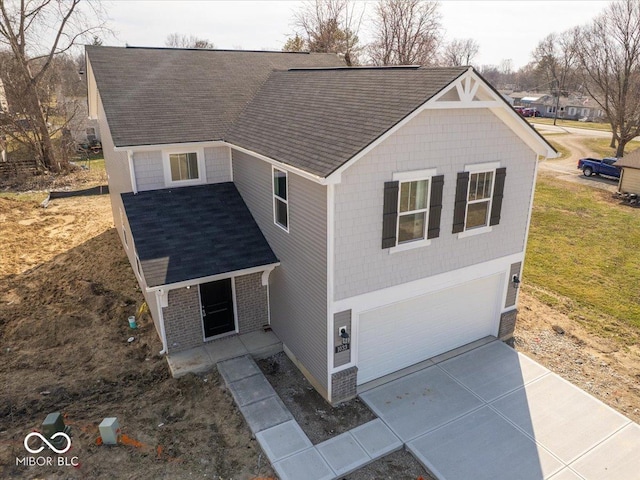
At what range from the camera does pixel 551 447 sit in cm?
884

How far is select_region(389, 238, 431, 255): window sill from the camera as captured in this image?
9656 mm

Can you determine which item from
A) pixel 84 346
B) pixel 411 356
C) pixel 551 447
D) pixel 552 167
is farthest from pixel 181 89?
pixel 552 167

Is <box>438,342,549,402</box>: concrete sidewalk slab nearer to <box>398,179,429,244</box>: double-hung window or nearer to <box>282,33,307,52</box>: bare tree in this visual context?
<box>398,179,429,244</box>: double-hung window

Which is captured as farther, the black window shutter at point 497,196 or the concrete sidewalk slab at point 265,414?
the black window shutter at point 497,196

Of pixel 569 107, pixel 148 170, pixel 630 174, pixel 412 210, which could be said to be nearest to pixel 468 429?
pixel 412 210

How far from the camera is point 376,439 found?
898 centimetres

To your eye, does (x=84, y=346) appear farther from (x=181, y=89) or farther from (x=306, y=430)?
(x=181, y=89)

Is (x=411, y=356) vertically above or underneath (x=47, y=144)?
underneath

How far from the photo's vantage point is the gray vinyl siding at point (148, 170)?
12.5 m

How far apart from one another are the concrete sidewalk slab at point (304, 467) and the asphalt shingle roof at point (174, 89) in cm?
896

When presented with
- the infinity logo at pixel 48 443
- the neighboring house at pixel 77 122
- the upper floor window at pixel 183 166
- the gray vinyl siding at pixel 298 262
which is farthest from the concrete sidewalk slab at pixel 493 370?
the neighboring house at pixel 77 122

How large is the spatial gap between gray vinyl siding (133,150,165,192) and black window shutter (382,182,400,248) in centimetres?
729

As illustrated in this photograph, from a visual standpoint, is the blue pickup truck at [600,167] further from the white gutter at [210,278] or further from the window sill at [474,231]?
the white gutter at [210,278]

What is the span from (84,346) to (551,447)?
1174 centimetres
